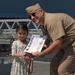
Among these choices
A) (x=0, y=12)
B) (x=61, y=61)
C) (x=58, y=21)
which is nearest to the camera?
(x=58, y=21)

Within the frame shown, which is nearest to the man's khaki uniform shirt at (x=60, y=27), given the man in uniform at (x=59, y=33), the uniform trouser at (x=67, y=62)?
the man in uniform at (x=59, y=33)

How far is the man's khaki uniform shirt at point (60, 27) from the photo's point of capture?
180 inches

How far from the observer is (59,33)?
4.57 metres

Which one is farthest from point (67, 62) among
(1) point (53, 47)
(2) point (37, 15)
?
(2) point (37, 15)

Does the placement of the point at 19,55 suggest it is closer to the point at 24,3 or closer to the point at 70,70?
the point at 70,70

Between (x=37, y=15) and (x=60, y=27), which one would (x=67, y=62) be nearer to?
(x=60, y=27)

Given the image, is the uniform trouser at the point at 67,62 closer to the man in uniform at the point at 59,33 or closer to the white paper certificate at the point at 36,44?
the man in uniform at the point at 59,33

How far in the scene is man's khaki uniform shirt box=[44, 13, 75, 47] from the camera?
457 centimetres

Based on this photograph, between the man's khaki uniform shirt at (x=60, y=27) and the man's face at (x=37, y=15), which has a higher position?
the man's face at (x=37, y=15)

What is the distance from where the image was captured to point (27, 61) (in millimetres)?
5207

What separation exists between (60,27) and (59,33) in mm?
77

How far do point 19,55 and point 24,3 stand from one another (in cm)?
1507

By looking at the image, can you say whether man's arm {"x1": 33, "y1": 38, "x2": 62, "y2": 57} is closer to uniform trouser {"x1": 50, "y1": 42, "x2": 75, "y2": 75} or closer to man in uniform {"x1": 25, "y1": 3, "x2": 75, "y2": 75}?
man in uniform {"x1": 25, "y1": 3, "x2": 75, "y2": 75}

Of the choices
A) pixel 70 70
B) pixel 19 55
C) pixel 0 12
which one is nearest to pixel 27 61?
pixel 19 55
